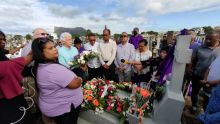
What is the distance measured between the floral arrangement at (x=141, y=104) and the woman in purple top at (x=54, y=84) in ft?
2.97

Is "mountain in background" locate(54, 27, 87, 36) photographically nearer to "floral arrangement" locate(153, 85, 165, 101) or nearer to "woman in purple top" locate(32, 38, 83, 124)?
"floral arrangement" locate(153, 85, 165, 101)

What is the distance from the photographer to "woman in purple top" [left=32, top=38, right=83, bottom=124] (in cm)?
269

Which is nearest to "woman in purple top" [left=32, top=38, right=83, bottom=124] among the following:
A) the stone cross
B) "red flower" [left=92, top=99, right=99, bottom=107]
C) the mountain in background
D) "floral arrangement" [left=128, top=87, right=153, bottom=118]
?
"red flower" [left=92, top=99, right=99, bottom=107]

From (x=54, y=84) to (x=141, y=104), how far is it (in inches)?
56.7

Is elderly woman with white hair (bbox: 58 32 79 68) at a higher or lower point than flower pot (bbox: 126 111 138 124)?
higher

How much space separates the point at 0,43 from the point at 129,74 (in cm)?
367

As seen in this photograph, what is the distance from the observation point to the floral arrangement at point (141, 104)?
10.8ft

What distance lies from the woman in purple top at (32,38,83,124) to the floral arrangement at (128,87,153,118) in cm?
91

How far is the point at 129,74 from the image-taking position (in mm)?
6008

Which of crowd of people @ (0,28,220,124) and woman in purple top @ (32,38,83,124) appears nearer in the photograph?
crowd of people @ (0,28,220,124)

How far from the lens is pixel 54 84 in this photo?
274cm

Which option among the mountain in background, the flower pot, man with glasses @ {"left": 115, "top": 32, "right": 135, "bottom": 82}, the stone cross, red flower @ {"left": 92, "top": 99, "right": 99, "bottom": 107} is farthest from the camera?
the mountain in background

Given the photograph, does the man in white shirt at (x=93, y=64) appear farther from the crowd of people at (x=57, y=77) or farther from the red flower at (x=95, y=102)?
the red flower at (x=95, y=102)

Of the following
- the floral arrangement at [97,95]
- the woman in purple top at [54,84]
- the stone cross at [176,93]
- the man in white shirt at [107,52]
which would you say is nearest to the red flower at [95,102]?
the floral arrangement at [97,95]
